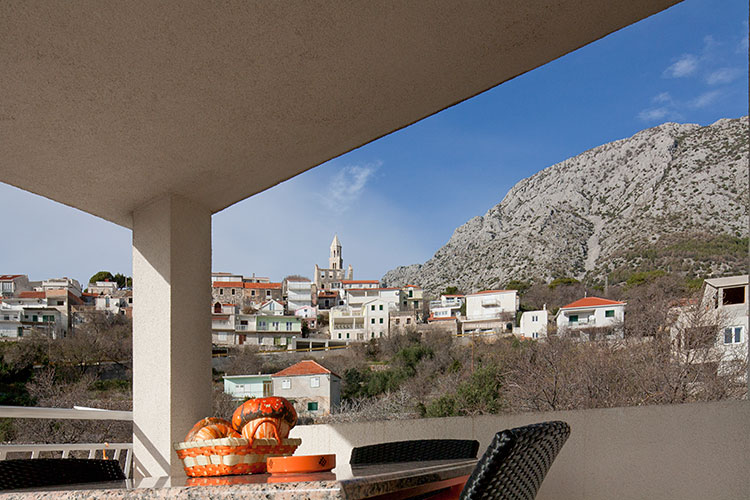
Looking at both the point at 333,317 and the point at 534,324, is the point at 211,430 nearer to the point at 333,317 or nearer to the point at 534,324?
the point at 534,324

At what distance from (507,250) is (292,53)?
66.7 ft

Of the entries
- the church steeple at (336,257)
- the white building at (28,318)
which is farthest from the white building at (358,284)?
the white building at (28,318)

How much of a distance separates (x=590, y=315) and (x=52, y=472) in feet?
46.2

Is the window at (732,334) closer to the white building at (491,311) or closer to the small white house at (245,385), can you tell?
the white building at (491,311)

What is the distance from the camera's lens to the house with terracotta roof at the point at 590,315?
555 inches

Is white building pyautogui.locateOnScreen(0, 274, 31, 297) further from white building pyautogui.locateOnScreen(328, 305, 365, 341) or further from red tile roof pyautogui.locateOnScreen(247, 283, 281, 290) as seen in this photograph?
white building pyautogui.locateOnScreen(328, 305, 365, 341)

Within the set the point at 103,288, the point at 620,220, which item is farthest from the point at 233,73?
the point at 103,288

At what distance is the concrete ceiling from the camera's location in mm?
1433

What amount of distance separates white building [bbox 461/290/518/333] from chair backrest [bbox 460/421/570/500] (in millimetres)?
14982

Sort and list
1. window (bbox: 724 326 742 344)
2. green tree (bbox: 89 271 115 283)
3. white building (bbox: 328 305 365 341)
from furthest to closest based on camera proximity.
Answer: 1. green tree (bbox: 89 271 115 283)
2. white building (bbox: 328 305 365 341)
3. window (bbox: 724 326 742 344)

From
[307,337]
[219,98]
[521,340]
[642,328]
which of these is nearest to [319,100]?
[219,98]

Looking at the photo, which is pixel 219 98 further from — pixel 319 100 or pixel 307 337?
pixel 307 337

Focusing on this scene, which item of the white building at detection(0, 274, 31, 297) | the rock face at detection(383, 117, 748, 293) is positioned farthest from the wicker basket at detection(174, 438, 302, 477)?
the white building at detection(0, 274, 31, 297)

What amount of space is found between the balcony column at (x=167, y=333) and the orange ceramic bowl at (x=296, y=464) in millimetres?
1731
